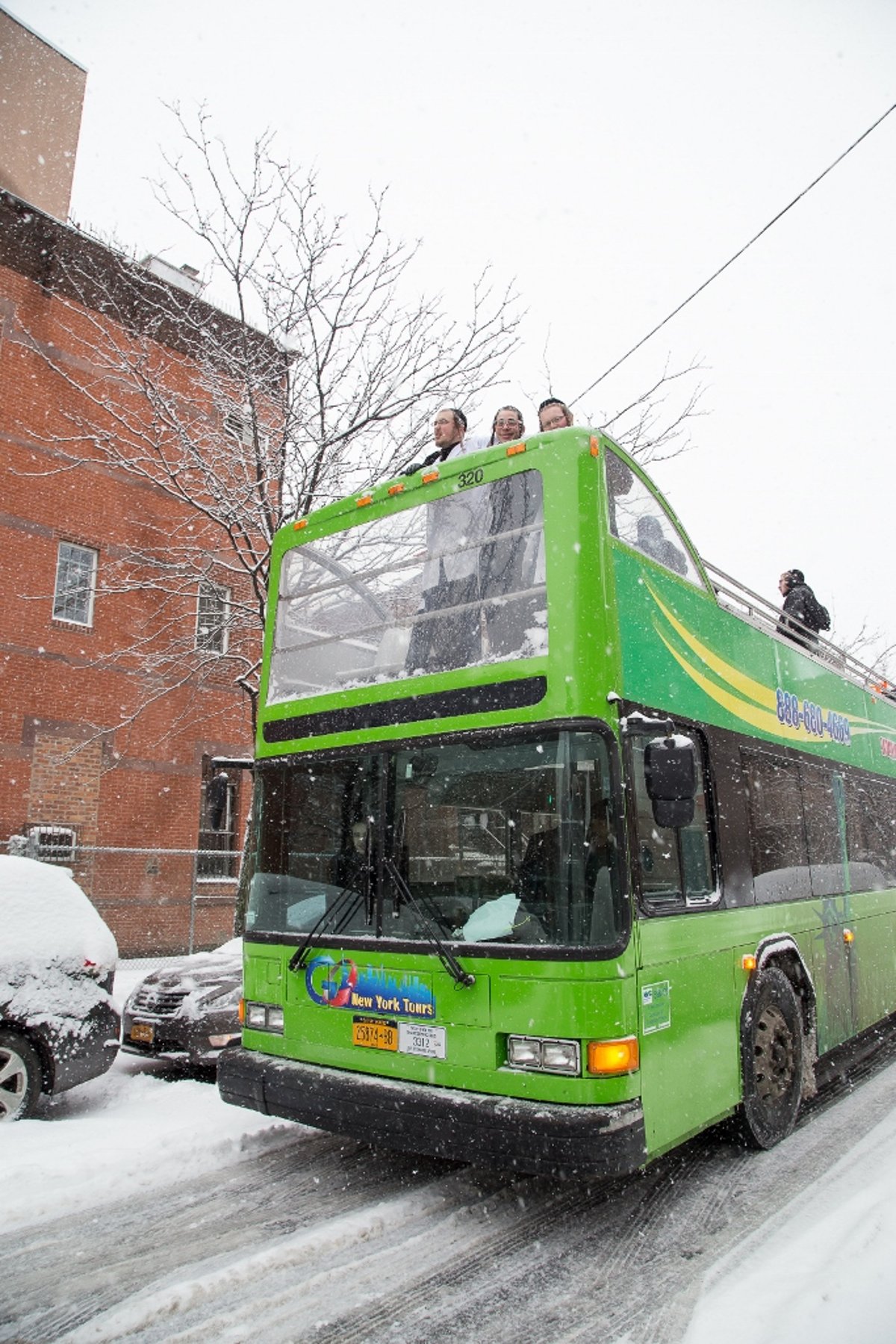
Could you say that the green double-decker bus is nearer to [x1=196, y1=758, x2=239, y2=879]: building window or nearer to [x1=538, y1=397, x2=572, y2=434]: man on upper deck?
[x1=538, y1=397, x2=572, y2=434]: man on upper deck

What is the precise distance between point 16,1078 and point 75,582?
11813 mm

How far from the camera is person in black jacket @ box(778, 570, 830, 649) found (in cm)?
788

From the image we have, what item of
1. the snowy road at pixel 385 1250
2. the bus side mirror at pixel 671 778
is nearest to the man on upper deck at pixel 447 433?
the bus side mirror at pixel 671 778

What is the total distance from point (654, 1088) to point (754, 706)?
275 cm

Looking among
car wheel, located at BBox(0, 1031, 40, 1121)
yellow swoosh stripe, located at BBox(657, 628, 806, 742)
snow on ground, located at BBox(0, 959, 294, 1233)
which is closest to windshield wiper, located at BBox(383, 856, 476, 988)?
yellow swoosh stripe, located at BBox(657, 628, 806, 742)

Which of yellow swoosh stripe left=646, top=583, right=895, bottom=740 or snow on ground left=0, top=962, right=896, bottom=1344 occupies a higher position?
yellow swoosh stripe left=646, top=583, right=895, bottom=740

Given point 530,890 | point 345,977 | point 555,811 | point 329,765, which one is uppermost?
point 329,765

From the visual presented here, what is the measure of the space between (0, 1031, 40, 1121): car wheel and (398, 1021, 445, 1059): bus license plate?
269cm

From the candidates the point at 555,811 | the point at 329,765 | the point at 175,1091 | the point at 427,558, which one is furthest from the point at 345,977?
the point at 175,1091

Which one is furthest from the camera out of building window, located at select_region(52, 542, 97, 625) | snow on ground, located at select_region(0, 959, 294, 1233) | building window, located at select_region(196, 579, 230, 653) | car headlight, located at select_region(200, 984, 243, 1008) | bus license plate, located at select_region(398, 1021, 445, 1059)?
building window, located at select_region(52, 542, 97, 625)

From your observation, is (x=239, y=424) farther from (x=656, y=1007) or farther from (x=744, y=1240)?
(x=744, y=1240)

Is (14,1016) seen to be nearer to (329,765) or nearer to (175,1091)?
(175,1091)

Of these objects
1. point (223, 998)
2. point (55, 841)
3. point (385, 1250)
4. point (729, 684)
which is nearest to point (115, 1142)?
point (223, 998)

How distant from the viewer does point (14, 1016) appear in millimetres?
5508
